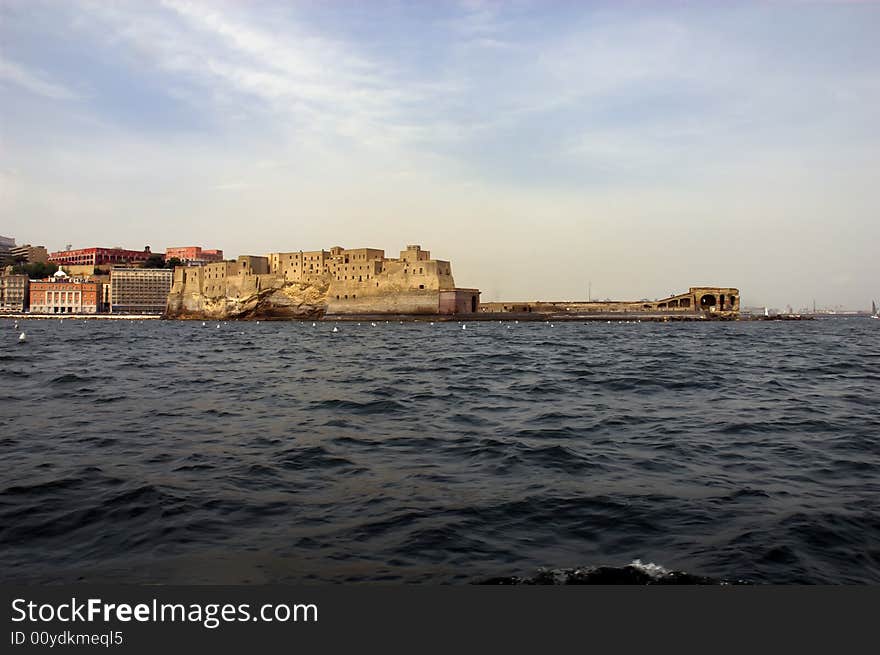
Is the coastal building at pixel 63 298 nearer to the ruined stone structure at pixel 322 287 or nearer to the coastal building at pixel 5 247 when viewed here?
the ruined stone structure at pixel 322 287

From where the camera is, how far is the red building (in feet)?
489

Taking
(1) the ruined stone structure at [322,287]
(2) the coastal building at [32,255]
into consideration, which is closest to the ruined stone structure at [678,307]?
(1) the ruined stone structure at [322,287]

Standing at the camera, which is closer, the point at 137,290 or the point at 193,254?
the point at 137,290

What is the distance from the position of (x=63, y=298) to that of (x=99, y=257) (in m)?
28.8

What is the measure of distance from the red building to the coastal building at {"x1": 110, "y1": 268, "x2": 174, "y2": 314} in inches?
765

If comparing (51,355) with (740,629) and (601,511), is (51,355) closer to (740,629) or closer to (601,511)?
(601,511)

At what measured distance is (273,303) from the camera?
9325 centimetres

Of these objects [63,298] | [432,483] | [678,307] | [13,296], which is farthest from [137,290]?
[432,483]

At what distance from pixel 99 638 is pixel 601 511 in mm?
3995

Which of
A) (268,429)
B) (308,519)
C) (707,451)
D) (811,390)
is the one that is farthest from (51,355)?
(811,390)

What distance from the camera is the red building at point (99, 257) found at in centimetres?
14900

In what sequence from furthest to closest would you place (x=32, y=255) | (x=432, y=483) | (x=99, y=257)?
(x=32, y=255), (x=99, y=257), (x=432, y=483)

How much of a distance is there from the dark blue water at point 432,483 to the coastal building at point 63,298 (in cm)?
13000

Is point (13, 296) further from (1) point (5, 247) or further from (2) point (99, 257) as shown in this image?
(1) point (5, 247)
